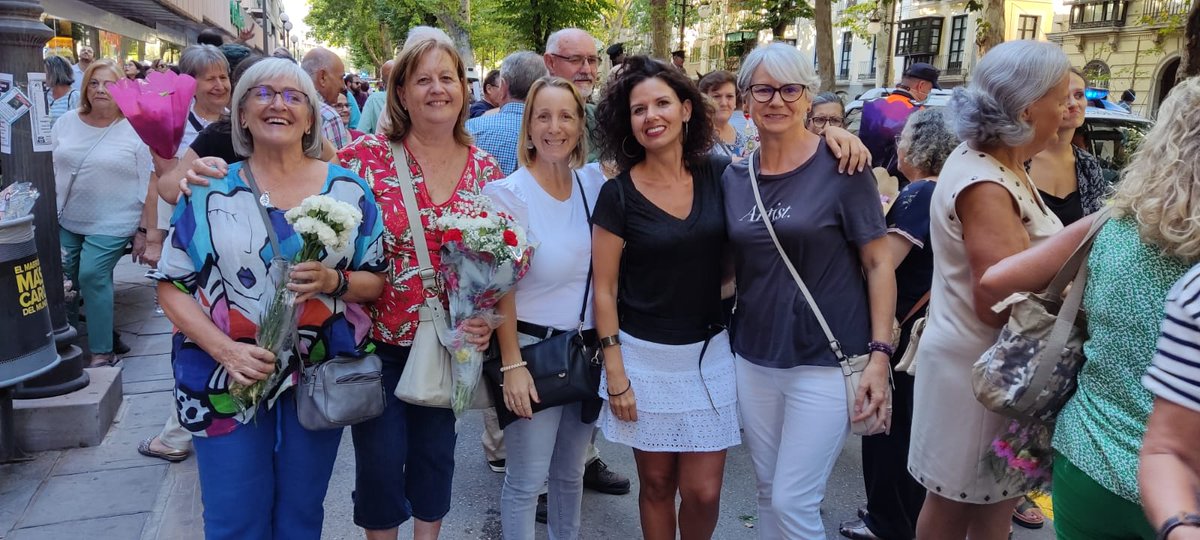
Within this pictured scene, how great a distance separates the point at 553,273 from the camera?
2.88 meters

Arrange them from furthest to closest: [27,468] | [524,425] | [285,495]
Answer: [27,468] → [524,425] → [285,495]

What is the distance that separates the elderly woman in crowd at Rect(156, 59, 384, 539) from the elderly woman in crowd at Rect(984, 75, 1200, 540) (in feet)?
6.65

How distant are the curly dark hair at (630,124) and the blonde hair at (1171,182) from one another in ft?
5.01

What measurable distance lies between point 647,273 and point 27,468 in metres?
3.48

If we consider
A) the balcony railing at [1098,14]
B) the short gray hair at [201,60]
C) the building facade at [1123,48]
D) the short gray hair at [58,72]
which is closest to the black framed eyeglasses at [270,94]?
the short gray hair at [201,60]

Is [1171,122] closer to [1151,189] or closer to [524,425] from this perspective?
[1151,189]

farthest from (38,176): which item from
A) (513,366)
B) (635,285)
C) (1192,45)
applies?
(1192,45)

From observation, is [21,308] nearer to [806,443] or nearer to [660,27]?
[806,443]

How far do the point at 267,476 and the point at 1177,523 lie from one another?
2.47 meters

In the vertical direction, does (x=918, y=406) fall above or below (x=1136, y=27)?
below

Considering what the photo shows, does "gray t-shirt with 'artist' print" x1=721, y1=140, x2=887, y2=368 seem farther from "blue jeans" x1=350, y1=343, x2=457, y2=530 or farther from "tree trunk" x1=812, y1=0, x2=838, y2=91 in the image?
"tree trunk" x1=812, y1=0, x2=838, y2=91

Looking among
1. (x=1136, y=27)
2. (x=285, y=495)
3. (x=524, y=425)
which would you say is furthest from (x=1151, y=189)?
(x=1136, y=27)

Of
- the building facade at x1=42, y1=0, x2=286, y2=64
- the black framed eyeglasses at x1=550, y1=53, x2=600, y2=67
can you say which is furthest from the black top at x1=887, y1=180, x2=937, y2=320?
the building facade at x1=42, y1=0, x2=286, y2=64

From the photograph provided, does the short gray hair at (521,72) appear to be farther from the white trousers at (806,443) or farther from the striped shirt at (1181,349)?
the striped shirt at (1181,349)
